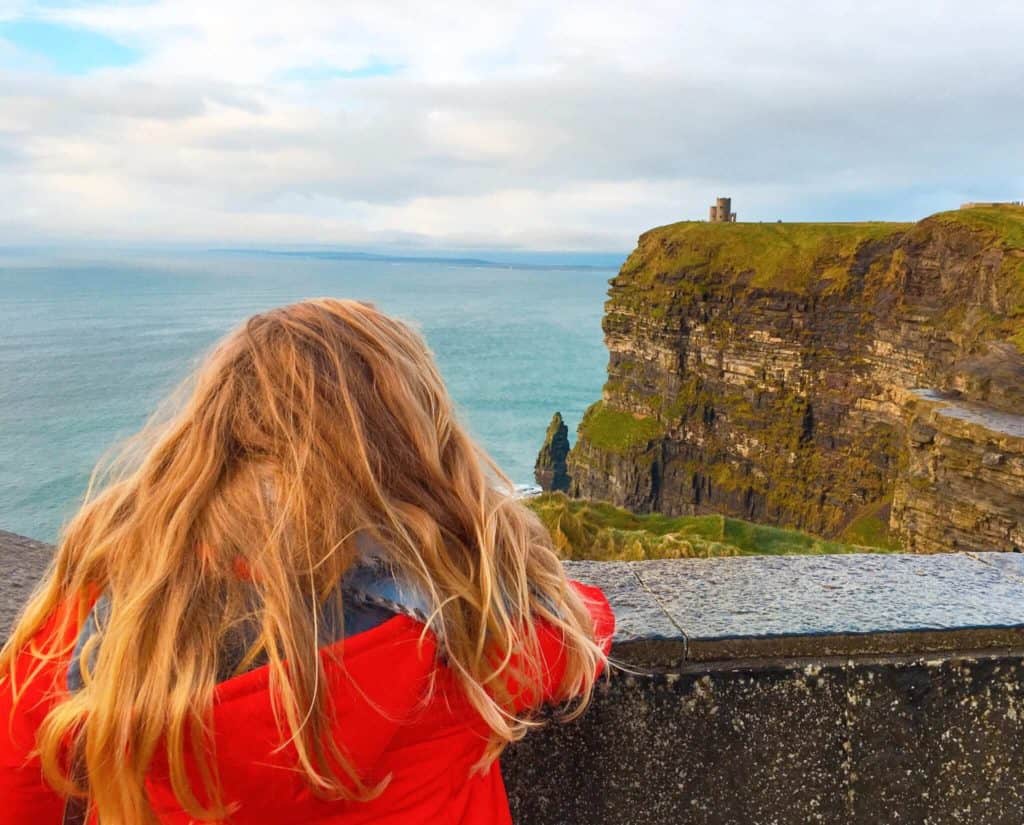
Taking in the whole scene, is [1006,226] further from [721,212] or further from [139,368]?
[139,368]

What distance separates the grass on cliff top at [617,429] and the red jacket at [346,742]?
174 feet

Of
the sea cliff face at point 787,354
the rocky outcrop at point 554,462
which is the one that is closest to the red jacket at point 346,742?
the sea cliff face at point 787,354

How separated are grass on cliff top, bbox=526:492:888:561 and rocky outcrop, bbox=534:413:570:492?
43.7 metres

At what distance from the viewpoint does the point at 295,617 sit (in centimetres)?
147

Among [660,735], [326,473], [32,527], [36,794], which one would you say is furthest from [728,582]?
[32,527]

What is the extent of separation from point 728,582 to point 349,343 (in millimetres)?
1591

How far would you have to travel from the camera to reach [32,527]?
40156mm

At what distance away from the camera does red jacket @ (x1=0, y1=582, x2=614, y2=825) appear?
143 cm

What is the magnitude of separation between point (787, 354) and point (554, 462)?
18.5 m

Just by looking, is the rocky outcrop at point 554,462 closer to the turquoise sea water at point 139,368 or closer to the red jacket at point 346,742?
the turquoise sea water at point 139,368

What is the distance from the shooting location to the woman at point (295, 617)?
56.7 inches

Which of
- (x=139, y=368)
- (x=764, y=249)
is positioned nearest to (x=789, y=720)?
(x=764, y=249)

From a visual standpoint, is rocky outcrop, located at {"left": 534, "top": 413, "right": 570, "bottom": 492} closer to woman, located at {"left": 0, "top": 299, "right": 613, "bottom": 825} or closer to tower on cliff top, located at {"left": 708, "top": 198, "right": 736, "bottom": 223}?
tower on cliff top, located at {"left": 708, "top": 198, "right": 736, "bottom": 223}

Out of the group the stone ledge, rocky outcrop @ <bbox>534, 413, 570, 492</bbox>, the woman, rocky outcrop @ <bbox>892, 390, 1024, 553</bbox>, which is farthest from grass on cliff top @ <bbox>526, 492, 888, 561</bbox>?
rocky outcrop @ <bbox>534, 413, 570, 492</bbox>
